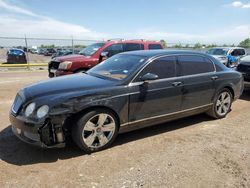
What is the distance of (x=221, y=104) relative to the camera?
583 centimetres

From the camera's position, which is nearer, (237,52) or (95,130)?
(95,130)

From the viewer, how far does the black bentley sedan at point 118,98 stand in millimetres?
3730

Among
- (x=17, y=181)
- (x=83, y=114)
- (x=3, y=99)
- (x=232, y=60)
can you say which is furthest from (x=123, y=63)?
(x=232, y=60)

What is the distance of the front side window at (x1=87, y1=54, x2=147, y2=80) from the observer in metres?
4.53

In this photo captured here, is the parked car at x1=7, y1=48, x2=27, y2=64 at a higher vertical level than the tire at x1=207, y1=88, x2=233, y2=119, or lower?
lower

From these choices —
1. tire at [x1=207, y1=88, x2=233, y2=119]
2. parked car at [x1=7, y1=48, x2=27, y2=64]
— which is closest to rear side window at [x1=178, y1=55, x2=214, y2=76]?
tire at [x1=207, y1=88, x2=233, y2=119]

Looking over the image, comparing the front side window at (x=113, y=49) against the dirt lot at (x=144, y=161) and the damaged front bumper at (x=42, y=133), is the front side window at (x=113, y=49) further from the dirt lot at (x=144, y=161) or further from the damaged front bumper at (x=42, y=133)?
the damaged front bumper at (x=42, y=133)

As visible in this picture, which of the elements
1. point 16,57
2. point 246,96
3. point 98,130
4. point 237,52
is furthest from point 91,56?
point 16,57

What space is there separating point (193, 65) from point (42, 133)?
3.25 metres

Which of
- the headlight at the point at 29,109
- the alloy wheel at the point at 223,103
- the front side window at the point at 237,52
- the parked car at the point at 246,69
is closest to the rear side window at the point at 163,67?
the alloy wheel at the point at 223,103

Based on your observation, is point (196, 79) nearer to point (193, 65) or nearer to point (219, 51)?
point (193, 65)

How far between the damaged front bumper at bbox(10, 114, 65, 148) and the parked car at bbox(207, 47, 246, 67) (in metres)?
12.8

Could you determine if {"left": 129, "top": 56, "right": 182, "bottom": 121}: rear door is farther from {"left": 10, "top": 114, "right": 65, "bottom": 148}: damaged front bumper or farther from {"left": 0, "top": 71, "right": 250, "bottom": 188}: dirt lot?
{"left": 10, "top": 114, "right": 65, "bottom": 148}: damaged front bumper

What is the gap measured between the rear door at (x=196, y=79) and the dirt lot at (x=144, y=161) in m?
0.61
